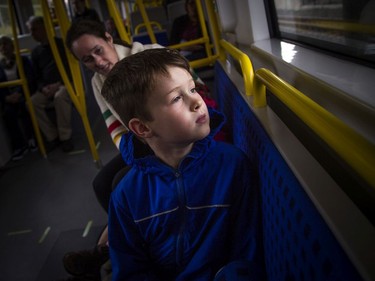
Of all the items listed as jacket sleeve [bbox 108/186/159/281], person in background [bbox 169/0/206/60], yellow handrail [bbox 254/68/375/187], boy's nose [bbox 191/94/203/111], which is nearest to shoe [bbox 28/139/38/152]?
person in background [bbox 169/0/206/60]

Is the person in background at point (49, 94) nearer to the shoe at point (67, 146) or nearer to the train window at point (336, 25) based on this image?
the shoe at point (67, 146)

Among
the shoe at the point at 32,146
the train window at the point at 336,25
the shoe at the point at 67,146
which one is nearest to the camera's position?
the train window at the point at 336,25

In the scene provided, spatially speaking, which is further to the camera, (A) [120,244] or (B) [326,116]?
(A) [120,244]

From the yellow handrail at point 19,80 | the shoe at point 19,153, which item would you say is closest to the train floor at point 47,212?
the shoe at point 19,153

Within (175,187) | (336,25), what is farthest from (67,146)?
(336,25)

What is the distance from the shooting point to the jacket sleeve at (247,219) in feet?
3.17

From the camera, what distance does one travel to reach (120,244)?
1.07m

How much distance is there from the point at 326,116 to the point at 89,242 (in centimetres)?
193

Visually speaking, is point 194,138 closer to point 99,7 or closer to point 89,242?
point 89,242

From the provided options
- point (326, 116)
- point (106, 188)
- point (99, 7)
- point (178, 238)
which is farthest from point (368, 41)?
point (99, 7)

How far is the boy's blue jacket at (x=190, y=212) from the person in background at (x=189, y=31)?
3.01 meters

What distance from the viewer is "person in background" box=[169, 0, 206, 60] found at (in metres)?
3.97

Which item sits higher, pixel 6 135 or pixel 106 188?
pixel 6 135

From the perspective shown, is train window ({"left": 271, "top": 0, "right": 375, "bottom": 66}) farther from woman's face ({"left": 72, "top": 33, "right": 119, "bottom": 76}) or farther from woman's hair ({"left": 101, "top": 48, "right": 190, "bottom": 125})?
woman's face ({"left": 72, "top": 33, "right": 119, "bottom": 76})
